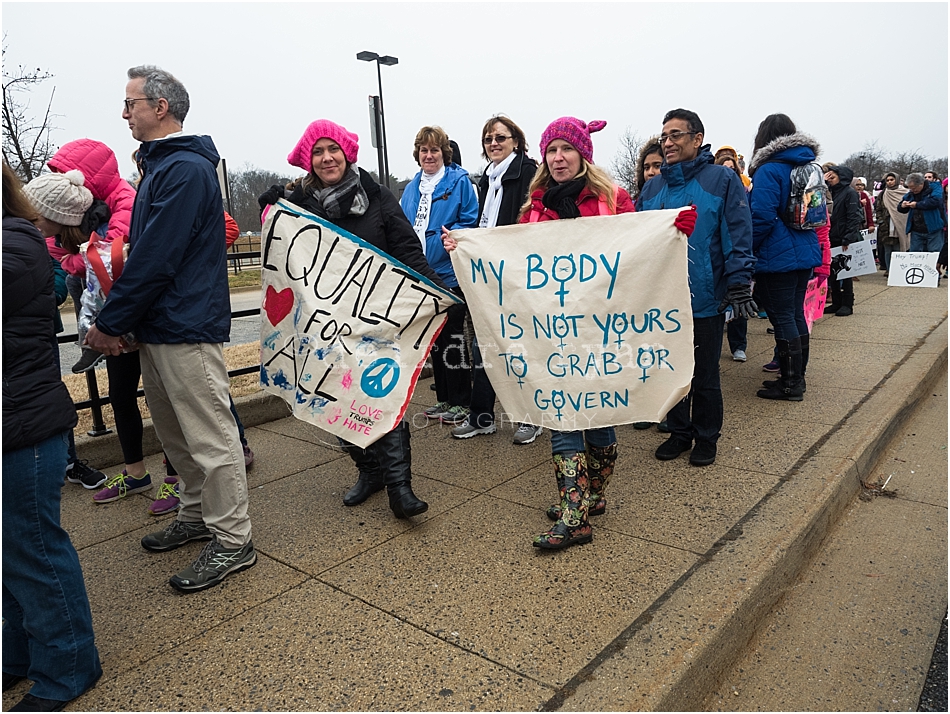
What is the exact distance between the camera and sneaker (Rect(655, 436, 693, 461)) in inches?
180

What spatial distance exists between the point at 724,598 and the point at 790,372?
11.4 feet

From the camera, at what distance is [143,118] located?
121 inches

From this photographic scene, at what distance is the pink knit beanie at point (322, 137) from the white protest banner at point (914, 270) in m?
11.0

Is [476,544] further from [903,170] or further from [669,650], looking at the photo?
[903,170]

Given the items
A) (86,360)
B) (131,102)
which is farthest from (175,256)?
(86,360)

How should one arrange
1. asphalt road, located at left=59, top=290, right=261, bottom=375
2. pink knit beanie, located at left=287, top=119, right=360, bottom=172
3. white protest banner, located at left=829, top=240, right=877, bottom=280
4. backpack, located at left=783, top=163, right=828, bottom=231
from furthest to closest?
white protest banner, located at left=829, top=240, right=877, bottom=280
asphalt road, located at left=59, top=290, right=261, bottom=375
backpack, located at left=783, top=163, right=828, bottom=231
pink knit beanie, located at left=287, top=119, right=360, bottom=172

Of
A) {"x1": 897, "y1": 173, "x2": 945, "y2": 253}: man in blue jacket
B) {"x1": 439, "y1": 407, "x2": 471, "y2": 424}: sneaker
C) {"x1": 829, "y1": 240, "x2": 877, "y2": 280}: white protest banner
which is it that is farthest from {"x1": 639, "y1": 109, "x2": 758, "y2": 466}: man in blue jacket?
{"x1": 897, "y1": 173, "x2": 945, "y2": 253}: man in blue jacket

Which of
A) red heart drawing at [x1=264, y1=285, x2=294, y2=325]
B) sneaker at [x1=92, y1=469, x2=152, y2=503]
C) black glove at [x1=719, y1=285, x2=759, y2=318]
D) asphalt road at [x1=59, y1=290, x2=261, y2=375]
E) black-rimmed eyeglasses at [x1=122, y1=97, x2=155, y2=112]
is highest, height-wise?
black-rimmed eyeglasses at [x1=122, y1=97, x2=155, y2=112]

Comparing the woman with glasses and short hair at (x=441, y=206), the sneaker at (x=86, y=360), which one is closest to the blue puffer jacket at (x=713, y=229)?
the woman with glasses and short hair at (x=441, y=206)

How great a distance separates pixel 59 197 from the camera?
10.8 ft

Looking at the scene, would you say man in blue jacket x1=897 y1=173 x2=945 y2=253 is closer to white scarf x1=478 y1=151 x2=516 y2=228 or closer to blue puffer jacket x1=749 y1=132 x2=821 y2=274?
blue puffer jacket x1=749 y1=132 x2=821 y2=274

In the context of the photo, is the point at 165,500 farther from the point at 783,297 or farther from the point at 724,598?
the point at 783,297

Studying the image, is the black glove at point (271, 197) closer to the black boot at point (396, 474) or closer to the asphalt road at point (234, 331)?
the black boot at point (396, 474)

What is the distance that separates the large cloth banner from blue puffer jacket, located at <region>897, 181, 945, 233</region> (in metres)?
11.5
